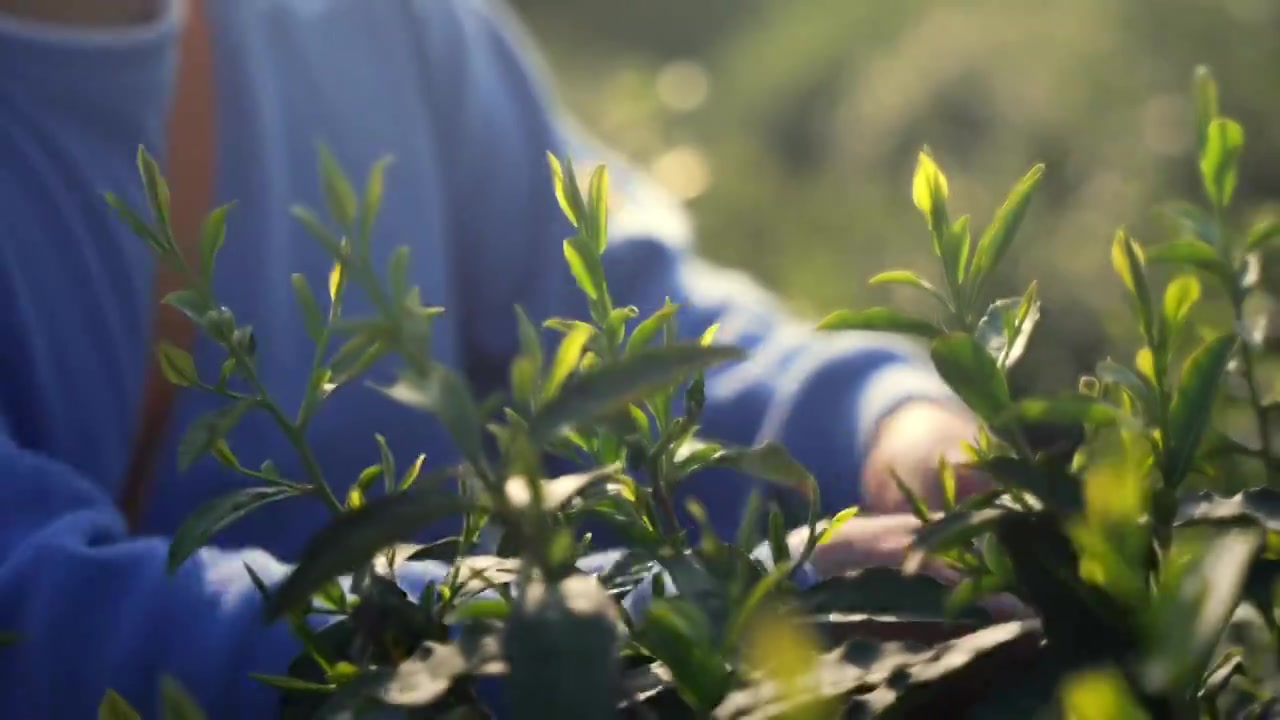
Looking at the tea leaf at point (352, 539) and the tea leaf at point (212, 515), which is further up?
the tea leaf at point (352, 539)

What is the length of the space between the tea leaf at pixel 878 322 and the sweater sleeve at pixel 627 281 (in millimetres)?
516

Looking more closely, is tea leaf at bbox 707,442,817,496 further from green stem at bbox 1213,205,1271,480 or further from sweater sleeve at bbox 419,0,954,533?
sweater sleeve at bbox 419,0,954,533

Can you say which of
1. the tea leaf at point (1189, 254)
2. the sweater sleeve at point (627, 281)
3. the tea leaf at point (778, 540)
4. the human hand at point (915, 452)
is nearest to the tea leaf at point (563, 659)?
the tea leaf at point (778, 540)

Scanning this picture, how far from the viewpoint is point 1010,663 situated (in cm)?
33

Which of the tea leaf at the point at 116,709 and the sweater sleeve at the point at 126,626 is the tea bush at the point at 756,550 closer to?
the tea leaf at the point at 116,709

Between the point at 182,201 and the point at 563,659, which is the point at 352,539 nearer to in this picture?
the point at 563,659

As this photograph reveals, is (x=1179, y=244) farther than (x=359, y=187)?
No

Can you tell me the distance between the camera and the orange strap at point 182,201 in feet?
3.68

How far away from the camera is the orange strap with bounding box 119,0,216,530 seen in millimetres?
1123

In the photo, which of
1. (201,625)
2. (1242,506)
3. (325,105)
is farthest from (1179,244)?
(325,105)

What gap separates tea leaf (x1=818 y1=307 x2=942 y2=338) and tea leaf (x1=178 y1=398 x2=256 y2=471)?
15 centimetres

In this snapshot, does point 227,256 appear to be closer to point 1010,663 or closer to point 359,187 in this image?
point 359,187

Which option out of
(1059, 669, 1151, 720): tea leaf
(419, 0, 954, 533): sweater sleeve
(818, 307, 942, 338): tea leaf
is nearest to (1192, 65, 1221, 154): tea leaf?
(818, 307, 942, 338): tea leaf

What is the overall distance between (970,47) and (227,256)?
1.26 m
